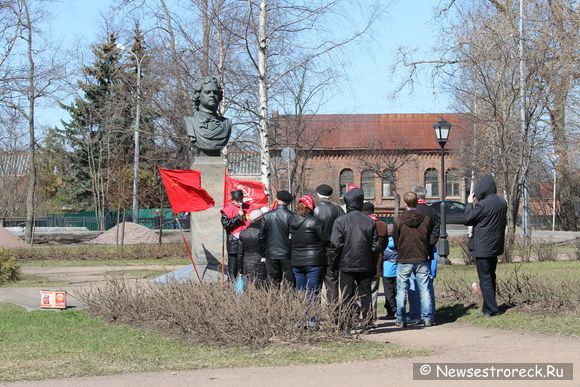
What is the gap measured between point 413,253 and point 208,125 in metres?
5.17

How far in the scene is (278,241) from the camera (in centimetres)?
1184

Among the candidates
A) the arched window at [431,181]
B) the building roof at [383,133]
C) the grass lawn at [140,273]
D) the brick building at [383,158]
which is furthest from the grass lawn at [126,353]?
the arched window at [431,181]

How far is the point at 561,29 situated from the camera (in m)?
23.1

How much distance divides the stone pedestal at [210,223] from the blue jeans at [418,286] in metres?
3.98

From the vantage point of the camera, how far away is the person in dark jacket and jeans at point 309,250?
1135 cm

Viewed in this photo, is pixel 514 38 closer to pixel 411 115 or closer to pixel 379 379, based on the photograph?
pixel 379 379

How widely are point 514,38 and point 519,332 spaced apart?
15386 mm

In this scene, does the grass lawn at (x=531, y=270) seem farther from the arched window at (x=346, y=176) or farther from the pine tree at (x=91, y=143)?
the arched window at (x=346, y=176)

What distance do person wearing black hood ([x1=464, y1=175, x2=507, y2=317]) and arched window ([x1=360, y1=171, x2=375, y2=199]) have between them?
5678 centimetres

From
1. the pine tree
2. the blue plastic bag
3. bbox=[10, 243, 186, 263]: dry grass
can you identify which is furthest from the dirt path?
the pine tree

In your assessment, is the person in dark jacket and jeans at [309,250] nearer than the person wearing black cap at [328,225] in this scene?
Yes

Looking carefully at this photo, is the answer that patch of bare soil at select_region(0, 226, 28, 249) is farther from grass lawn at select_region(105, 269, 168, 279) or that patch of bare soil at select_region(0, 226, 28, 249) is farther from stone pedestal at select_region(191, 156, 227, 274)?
stone pedestal at select_region(191, 156, 227, 274)

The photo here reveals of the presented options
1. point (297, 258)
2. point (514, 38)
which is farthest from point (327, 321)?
point (514, 38)

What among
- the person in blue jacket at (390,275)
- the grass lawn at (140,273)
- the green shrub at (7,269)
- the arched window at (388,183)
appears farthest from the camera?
the arched window at (388,183)
